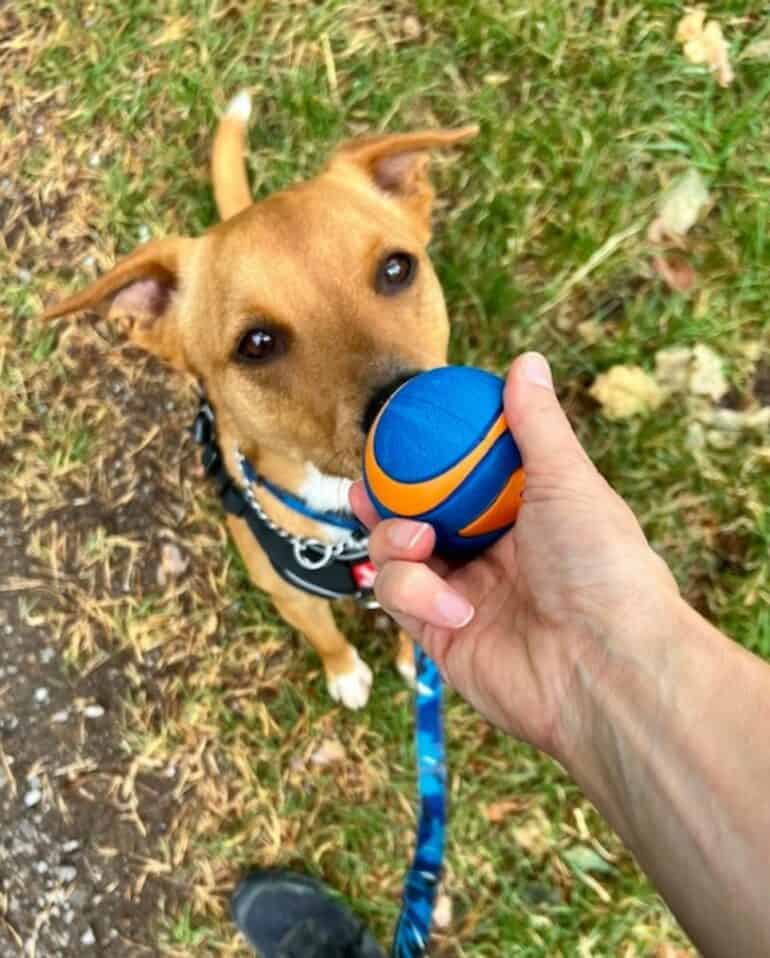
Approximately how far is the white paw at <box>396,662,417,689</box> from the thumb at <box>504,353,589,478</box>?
181cm

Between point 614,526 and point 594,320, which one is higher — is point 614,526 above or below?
above

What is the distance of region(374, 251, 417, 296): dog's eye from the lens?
8.40 feet

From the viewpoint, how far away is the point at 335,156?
2854 mm

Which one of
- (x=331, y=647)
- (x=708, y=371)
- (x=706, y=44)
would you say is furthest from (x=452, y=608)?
(x=706, y=44)

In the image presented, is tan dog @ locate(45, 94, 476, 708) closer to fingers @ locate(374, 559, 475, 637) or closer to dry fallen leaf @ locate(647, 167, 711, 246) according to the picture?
fingers @ locate(374, 559, 475, 637)

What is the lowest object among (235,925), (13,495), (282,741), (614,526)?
(235,925)

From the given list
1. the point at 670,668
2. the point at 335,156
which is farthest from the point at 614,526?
the point at 335,156

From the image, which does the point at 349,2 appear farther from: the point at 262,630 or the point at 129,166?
the point at 262,630

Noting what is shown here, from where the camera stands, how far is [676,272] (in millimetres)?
3830

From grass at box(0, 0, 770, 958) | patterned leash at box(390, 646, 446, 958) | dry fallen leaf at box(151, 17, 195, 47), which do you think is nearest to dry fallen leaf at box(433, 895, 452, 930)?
grass at box(0, 0, 770, 958)

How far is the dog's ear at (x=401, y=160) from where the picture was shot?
2.72 meters

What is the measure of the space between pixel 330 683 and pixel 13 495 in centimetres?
160

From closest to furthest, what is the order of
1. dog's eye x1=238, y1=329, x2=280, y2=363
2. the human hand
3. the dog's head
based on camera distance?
the human hand
the dog's head
dog's eye x1=238, y1=329, x2=280, y2=363

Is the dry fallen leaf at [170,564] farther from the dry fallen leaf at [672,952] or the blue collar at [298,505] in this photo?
the dry fallen leaf at [672,952]
